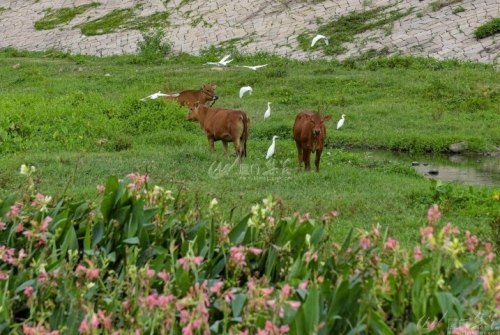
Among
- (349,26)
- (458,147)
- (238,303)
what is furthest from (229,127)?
(349,26)

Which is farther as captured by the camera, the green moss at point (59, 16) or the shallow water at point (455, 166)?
the green moss at point (59, 16)

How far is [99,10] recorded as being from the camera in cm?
3725

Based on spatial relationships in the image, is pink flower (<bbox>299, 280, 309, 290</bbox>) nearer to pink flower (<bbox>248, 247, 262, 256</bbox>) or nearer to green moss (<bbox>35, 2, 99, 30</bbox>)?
pink flower (<bbox>248, 247, 262, 256</bbox>)

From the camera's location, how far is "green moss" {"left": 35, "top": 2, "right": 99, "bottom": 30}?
3703 cm

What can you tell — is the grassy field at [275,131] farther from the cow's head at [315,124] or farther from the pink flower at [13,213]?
the cow's head at [315,124]

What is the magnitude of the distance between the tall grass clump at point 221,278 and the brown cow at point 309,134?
6834 millimetres

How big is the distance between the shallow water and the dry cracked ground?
845 centimetres

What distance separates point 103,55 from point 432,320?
2826cm

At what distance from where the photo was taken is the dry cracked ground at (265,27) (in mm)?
24562


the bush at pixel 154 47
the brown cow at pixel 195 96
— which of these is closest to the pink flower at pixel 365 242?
the brown cow at pixel 195 96

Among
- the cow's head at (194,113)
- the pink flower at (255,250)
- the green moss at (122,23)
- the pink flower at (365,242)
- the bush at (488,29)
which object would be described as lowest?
the green moss at (122,23)

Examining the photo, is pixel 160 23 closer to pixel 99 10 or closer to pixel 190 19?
pixel 190 19

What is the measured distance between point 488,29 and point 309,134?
13375mm

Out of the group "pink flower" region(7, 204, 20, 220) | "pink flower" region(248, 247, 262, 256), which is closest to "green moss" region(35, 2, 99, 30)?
"pink flower" region(7, 204, 20, 220)
